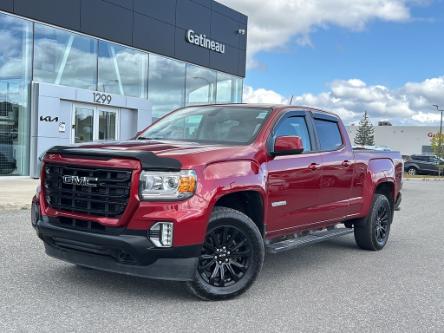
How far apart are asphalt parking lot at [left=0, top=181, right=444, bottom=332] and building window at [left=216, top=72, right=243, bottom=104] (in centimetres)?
1801

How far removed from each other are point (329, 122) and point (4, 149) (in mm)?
11614

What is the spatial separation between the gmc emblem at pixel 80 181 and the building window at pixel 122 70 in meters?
14.2

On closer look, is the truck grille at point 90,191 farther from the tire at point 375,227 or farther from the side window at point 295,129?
the tire at point 375,227

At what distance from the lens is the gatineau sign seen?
2194 cm

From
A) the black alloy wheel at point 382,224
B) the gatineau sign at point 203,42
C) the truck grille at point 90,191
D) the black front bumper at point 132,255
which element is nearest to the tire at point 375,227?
the black alloy wheel at point 382,224

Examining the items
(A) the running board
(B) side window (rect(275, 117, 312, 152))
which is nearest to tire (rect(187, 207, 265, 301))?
(A) the running board

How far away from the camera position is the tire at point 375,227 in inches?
299

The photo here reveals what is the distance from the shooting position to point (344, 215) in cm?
696

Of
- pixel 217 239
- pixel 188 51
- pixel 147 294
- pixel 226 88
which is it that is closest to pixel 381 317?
pixel 217 239

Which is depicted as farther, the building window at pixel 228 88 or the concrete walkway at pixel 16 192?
the building window at pixel 228 88

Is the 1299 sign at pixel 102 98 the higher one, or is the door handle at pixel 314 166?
the 1299 sign at pixel 102 98

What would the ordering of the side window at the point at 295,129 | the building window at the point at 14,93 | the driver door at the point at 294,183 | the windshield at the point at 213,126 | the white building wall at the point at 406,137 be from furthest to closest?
the white building wall at the point at 406,137, the building window at the point at 14,93, the side window at the point at 295,129, the windshield at the point at 213,126, the driver door at the point at 294,183

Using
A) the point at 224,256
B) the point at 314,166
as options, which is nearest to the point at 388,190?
the point at 314,166

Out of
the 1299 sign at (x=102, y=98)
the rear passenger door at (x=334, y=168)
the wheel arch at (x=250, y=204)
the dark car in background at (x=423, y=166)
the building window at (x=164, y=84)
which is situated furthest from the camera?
the dark car in background at (x=423, y=166)
